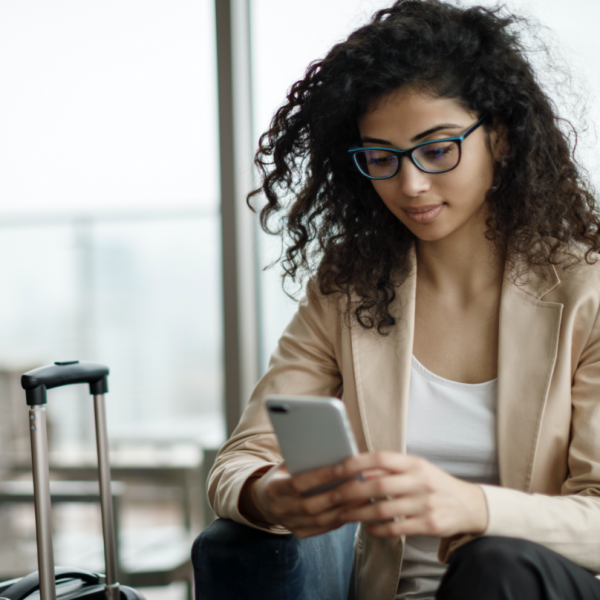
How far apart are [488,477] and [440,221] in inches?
18.7

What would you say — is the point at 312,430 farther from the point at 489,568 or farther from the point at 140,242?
the point at 140,242

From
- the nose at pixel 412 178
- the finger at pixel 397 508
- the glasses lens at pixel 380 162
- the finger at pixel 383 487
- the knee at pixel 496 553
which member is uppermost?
the glasses lens at pixel 380 162

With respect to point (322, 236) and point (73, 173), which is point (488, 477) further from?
point (73, 173)

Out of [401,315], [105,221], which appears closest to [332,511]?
[401,315]

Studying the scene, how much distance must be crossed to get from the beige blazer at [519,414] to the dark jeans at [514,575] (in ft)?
0.28

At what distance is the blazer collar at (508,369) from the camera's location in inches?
42.5

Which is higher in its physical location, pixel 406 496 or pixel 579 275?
pixel 579 275

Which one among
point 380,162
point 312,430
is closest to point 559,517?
point 312,430

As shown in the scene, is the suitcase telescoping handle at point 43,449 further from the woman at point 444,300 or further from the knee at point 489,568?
the knee at point 489,568

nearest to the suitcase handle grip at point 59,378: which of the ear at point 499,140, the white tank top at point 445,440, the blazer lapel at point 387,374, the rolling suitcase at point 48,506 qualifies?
the rolling suitcase at point 48,506

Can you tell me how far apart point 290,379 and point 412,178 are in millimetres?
478

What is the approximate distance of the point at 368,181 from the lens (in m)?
1.33

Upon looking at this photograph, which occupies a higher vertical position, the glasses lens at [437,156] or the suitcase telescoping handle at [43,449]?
the glasses lens at [437,156]

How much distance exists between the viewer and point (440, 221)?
111cm
